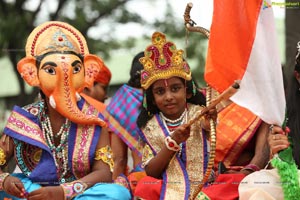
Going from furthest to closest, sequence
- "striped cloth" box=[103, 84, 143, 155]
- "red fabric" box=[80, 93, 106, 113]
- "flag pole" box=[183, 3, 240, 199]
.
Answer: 1. "red fabric" box=[80, 93, 106, 113]
2. "striped cloth" box=[103, 84, 143, 155]
3. "flag pole" box=[183, 3, 240, 199]

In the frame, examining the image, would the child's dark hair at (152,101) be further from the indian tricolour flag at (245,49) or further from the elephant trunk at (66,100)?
the indian tricolour flag at (245,49)

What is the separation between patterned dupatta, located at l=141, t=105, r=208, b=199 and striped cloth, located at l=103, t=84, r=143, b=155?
993 mm

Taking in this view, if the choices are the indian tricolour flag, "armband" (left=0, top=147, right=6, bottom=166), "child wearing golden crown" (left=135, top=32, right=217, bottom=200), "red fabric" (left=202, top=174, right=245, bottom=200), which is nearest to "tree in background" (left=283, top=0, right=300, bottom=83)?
"child wearing golden crown" (left=135, top=32, right=217, bottom=200)

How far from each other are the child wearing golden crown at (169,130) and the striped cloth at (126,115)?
97cm

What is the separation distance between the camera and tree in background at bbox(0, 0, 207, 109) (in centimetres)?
1034

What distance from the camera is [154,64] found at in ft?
18.4

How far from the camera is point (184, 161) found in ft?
18.3

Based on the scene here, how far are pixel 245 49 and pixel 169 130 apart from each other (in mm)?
999

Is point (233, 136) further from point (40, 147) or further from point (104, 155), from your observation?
point (40, 147)

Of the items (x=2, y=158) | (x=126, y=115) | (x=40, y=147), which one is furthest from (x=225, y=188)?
(x=126, y=115)

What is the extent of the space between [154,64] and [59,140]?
83 cm

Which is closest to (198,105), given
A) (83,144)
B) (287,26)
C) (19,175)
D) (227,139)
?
(227,139)

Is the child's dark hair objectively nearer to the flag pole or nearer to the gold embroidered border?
the flag pole

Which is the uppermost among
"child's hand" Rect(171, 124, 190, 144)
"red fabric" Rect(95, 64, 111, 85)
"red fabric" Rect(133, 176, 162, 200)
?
"red fabric" Rect(95, 64, 111, 85)
